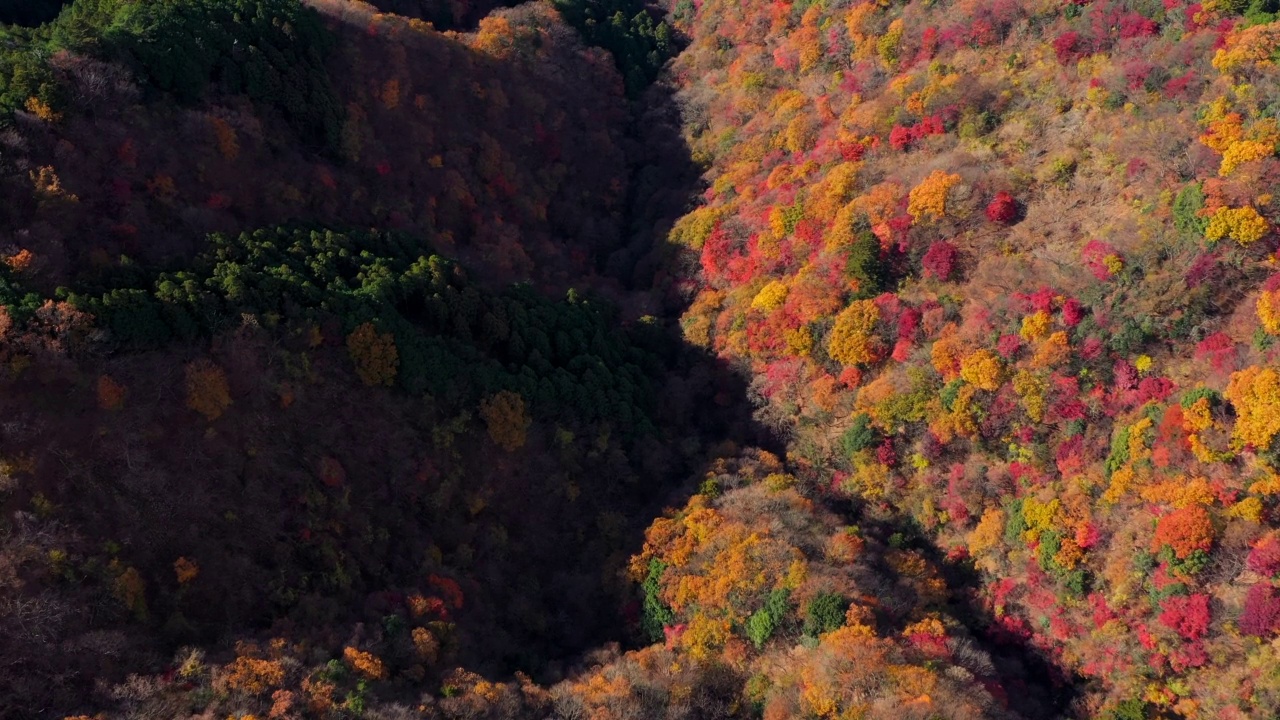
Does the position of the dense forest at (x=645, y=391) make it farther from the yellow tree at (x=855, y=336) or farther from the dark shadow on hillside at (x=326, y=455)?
the yellow tree at (x=855, y=336)

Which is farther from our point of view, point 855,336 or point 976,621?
point 855,336

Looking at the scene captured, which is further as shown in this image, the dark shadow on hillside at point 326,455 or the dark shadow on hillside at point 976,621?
the dark shadow on hillside at point 976,621

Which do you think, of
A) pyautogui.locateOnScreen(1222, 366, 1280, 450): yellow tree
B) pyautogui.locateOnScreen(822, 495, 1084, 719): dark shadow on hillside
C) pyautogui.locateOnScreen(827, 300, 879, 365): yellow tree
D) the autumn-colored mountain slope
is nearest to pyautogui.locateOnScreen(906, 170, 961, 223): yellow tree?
the autumn-colored mountain slope

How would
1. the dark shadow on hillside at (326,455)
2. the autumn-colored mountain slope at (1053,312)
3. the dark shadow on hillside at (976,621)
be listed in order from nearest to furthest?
1. the dark shadow on hillside at (326,455)
2. the autumn-colored mountain slope at (1053,312)
3. the dark shadow on hillside at (976,621)

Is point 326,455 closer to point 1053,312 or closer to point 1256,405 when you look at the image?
A: point 1053,312

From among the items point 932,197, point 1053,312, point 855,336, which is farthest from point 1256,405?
point 932,197

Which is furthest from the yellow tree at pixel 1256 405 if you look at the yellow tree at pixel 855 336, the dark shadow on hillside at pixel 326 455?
the dark shadow on hillside at pixel 326 455

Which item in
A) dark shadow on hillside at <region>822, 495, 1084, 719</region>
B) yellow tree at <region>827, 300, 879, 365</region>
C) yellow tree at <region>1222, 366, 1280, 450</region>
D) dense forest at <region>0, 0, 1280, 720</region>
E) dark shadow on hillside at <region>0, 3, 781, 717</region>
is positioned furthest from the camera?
yellow tree at <region>827, 300, 879, 365</region>

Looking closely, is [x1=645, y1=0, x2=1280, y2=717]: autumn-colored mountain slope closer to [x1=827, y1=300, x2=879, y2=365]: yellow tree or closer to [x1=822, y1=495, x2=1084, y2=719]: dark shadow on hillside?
[x1=827, y1=300, x2=879, y2=365]: yellow tree

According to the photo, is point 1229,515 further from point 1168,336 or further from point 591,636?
point 591,636
